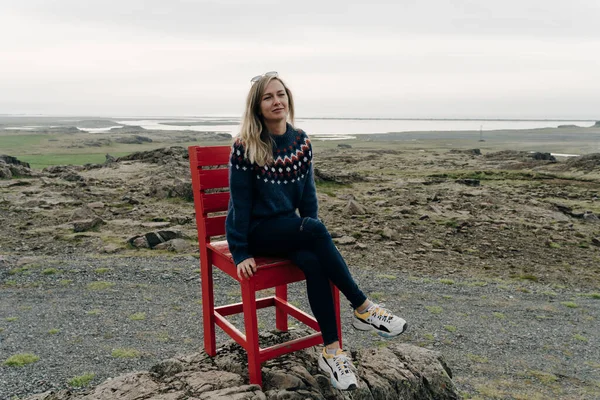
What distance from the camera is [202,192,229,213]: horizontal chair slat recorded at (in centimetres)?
481

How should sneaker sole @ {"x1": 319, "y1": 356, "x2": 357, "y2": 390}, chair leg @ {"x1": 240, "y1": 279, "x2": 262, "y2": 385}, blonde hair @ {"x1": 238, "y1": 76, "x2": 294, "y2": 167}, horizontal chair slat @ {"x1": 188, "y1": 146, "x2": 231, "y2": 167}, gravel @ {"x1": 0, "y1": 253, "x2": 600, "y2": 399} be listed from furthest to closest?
gravel @ {"x1": 0, "y1": 253, "x2": 600, "y2": 399}, horizontal chair slat @ {"x1": 188, "y1": 146, "x2": 231, "y2": 167}, blonde hair @ {"x1": 238, "y1": 76, "x2": 294, "y2": 167}, chair leg @ {"x1": 240, "y1": 279, "x2": 262, "y2": 385}, sneaker sole @ {"x1": 319, "y1": 356, "x2": 357, "y2": 390}

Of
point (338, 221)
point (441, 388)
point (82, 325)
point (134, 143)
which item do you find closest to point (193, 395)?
point (441, 388)

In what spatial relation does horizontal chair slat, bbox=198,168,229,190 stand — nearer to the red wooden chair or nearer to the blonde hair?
the red wooden chair

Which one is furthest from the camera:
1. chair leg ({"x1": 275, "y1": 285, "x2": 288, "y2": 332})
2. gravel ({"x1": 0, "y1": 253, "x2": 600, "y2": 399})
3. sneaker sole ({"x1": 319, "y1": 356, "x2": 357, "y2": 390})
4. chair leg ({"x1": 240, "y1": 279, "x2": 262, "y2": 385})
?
gravel ({"x1": 0, "y1": 253, "x2": 600, "y2": 399})

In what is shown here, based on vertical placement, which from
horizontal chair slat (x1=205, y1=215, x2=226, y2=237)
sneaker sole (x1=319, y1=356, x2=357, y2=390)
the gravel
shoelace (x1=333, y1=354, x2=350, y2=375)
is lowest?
the gravel

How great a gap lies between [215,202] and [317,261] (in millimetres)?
1317

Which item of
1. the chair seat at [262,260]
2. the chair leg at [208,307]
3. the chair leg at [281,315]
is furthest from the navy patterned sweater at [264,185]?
the chair leg at [281,315]

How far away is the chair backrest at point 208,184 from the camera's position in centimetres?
472

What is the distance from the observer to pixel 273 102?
173 inches

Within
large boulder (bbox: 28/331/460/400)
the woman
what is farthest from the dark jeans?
large boulder (bbox: 28/331/460/400)

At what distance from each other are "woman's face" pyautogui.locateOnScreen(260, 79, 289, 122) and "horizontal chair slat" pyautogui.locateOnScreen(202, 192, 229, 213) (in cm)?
96

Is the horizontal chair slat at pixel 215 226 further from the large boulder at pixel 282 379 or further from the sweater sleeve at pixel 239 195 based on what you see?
the large boulder at pixel 282 379

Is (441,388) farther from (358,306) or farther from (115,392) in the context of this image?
(115,392)

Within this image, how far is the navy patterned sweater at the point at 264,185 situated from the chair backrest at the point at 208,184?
0.44 meters
